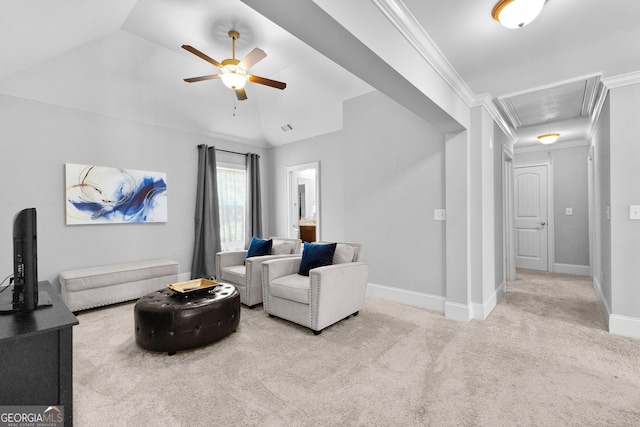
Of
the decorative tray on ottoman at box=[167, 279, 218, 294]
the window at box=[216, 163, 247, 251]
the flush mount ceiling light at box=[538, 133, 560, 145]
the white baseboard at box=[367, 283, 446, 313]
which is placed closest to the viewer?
the decorative tray on ottoman at box=[167, 279, 218, 294]

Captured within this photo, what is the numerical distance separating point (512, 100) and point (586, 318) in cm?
255

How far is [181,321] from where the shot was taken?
2361mm

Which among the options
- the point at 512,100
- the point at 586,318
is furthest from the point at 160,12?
the point at 586,318

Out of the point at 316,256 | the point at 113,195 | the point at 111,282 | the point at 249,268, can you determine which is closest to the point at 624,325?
the point at 316,256

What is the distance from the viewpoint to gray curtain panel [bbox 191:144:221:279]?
16.2ft

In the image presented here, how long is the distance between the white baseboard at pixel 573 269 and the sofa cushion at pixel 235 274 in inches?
227

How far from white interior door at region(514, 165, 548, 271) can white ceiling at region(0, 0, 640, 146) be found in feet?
3.17

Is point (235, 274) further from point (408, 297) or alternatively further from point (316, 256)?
point (408, 297)

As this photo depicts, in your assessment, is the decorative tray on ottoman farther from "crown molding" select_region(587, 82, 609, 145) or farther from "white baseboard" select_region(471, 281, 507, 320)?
"crown molding" select_region(587, 82, 609, 145)

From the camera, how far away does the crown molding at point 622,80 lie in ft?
8.98

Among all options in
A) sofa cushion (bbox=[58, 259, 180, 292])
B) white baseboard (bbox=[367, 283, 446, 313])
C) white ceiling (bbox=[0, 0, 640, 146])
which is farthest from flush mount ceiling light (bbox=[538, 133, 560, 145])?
sofa cushion (bbox=[58, 259, 180, 292])

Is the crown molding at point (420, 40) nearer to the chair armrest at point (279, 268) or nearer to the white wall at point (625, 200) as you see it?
the white wall at point (625, 200)

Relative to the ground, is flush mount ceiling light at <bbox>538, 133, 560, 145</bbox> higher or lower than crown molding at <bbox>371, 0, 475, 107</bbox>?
lower

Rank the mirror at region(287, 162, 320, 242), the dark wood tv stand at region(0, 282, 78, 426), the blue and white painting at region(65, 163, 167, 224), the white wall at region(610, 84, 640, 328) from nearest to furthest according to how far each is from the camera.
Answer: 1. the dark wood tv stand at region(0, 282, 78, 426)
2. the white wall at region(610, 84, 640, 328)
3. the blue and white painting at region(65, 163, 167, 224)
4. the mirror at region(287, 162, 320, 242)
